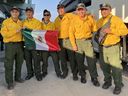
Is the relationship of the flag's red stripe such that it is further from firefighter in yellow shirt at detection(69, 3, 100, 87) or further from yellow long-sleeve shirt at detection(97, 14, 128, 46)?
yellow long-sleeve shirt at detection(97, 14, 128, 46)

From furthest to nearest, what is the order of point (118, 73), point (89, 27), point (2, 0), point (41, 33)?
point (2, 0) → point (41, 33) → point (89, 27) → point (118, 73)

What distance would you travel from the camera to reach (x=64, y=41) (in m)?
9.99

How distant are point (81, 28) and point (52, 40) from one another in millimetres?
1432

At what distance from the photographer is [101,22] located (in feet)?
29.1

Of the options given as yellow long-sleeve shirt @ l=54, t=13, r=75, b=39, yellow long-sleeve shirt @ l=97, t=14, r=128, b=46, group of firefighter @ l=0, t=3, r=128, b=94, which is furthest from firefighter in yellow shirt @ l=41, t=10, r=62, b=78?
yellow long-sleeve shirt @ l=97, t=14, r=128, b=46

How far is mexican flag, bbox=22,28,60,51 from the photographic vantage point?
1009cm

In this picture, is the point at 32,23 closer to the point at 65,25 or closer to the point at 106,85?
the point at 65,25

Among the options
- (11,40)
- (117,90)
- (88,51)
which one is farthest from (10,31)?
(117,90)

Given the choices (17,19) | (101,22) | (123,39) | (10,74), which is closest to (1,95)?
(10,74)

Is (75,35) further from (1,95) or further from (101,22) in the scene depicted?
(1,95)

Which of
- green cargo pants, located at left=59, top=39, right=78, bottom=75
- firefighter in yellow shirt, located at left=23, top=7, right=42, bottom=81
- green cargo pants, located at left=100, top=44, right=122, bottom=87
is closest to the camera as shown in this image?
green cargo pants, located at left=100, top=44, right=122, bottom=87

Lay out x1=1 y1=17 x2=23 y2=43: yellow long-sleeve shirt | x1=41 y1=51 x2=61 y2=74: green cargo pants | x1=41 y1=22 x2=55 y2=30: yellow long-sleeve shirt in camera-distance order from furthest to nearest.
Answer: x1=41 y1=22 x2=55 y2=30: yellow long-sleeve shirt < x1=41 y1=51 x2=61 y2=74: green cargo pants < x1=1 y1=17 x2=23 y2=43: yellow long-sleeve shirt

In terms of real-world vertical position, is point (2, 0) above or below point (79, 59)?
above

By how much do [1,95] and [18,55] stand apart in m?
1.42
